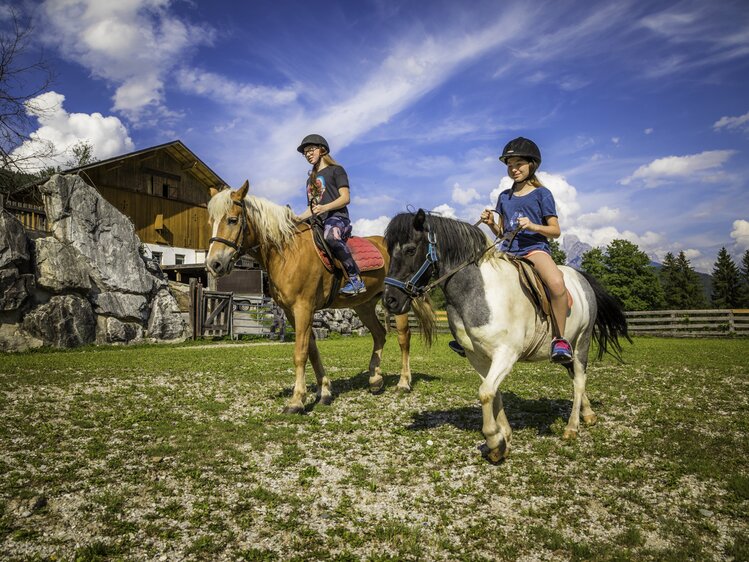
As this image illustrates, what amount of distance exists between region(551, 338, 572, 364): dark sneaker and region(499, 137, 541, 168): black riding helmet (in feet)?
6.66

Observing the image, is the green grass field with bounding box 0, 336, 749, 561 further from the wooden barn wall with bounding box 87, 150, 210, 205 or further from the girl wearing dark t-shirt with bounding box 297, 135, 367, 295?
the wooden barn wall with bounding box 87, 150, 210, 205

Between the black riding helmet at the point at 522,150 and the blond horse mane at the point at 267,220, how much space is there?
3.33 meters

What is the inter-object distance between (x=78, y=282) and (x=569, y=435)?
1831cm

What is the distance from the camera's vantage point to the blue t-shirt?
4.93 m

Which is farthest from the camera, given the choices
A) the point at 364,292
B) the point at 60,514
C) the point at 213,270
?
the point at 364,292

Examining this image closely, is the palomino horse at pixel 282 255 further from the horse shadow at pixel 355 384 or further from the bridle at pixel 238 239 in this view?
the horse shadow at pixel 355 384

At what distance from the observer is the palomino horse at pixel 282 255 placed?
241 inches

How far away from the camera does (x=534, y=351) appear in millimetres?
4805

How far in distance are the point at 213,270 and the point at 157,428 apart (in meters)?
2.14

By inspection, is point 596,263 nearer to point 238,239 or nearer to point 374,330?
point 374,330

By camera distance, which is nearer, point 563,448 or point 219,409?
point 563,448

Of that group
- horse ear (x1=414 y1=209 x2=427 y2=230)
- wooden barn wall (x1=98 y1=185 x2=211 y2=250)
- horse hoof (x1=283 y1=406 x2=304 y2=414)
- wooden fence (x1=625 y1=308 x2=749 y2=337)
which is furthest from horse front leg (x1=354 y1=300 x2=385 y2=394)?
wooden fence (x1=625 y1=308 x2=749 y2=337)

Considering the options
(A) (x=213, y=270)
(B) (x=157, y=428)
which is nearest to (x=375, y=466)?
(B) (x=157, y=428)

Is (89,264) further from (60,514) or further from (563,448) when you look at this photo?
(563,448)
